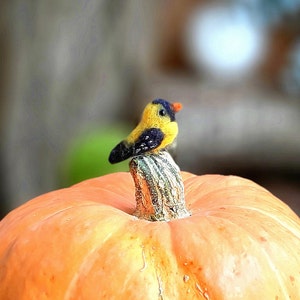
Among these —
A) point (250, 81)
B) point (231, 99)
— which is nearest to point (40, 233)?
point (231, 99)

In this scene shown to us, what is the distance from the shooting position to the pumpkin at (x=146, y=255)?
1386 millimetres

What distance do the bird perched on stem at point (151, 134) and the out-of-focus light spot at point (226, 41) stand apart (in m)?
5.81

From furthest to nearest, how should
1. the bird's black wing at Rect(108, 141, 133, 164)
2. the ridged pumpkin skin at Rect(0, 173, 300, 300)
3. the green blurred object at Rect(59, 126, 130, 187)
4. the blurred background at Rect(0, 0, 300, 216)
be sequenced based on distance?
the blurred background at Rect(0, 0, 300, 216)
the green blurred object at Rect(59, 126, 130, 187)
the bird's black wing at Rect(108, 141, 133, 164)
the ridged pumpkin skin at Rect(0, 173, 300, 300)

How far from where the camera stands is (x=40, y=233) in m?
1.48

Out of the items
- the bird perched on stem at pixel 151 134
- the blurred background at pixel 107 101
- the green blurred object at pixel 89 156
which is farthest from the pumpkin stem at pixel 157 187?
the green blurred object at pixel 89 156

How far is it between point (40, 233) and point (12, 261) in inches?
2.4

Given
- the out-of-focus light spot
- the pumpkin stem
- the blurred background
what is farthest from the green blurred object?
the out-of-focus light spot

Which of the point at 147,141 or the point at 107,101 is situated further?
the point at 107,101

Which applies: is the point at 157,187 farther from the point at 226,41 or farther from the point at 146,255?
the point at 226,41

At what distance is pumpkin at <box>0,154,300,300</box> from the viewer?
4.55ft

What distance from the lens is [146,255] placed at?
140cm

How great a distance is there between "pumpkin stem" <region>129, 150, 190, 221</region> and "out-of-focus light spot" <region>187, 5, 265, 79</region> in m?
5.81

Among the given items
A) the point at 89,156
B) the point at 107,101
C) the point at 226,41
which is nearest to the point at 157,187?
the point at 89,156

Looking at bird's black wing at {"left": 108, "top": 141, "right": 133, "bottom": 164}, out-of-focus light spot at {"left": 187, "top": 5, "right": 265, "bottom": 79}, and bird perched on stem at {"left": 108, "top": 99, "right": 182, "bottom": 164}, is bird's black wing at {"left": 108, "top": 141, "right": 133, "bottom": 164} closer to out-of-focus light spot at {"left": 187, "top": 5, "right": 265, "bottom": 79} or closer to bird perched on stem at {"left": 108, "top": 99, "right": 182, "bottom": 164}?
bird perched on stem at {"left": 108, "top": 99, "right": 182, "bottom": 164}
